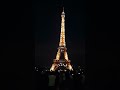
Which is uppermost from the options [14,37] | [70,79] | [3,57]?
[14,37]


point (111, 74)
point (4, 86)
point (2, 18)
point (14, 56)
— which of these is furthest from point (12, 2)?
point (111, 74)

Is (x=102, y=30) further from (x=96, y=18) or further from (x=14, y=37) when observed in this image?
(x=14, y=37)

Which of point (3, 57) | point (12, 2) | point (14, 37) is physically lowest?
point (3, 57)

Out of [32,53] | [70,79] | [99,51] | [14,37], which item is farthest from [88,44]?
[70,79]

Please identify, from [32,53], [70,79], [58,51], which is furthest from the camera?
[58,51]

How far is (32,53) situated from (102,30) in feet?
3.37

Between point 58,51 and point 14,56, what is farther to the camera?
point 58,51

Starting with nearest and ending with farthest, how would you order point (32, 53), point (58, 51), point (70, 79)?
point (32, 53) < point (70, 79) < point (58, 51)

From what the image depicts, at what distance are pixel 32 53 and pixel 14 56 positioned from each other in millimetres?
256

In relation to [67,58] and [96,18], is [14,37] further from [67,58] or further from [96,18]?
[67,58]

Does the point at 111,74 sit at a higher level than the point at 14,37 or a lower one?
lower

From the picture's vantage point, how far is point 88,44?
3586 mm

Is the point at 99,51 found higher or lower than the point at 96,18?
lower

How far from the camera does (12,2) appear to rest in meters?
3.53
